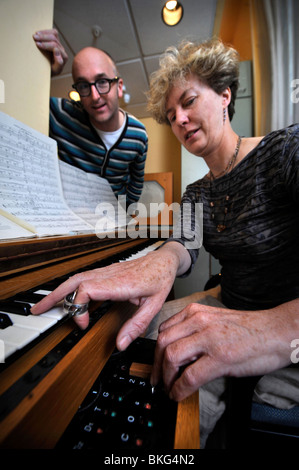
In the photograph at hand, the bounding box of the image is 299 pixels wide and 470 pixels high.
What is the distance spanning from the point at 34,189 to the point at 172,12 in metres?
2.43

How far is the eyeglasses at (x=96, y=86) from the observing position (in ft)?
4.43

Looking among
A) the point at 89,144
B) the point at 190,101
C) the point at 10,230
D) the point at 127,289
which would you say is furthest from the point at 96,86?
the point at 127,289

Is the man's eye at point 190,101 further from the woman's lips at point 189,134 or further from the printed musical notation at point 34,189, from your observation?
the printed musical notation at point 34,189

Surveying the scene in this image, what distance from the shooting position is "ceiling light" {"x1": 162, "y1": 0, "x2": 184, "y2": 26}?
6.10ft

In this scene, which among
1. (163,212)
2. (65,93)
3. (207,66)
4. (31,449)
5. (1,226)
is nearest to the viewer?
(31,449)

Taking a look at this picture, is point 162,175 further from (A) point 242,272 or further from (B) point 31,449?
(B) point 31,449

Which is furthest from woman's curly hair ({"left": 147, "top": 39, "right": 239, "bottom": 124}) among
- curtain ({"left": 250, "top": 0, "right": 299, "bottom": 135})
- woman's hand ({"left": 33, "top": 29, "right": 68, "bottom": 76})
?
curtain ({"left": 250, "top": 0, "right": 299, "bottom": 135})

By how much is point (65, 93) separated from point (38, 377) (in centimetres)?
394

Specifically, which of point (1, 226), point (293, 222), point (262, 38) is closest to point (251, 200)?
point (293, 222)

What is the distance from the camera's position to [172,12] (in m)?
1.94

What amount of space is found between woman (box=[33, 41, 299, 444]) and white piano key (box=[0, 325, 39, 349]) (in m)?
0.05

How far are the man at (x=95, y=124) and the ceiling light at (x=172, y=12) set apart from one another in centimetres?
109

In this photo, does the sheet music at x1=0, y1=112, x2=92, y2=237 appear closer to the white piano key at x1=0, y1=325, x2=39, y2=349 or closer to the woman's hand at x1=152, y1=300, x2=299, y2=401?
the white piano key at x1=0, y1=325, x2=39, y2=349
